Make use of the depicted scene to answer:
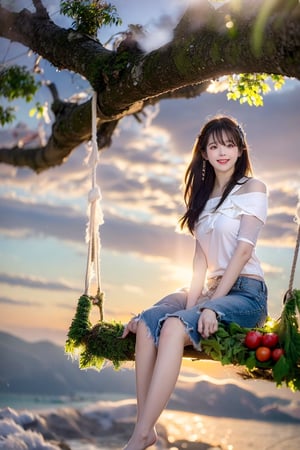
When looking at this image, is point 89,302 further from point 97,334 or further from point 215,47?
point 215,47

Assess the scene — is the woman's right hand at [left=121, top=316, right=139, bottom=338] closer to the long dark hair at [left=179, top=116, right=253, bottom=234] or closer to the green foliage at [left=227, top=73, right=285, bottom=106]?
the long dark hair at [left=179, top=116, right=253, bottom=234]

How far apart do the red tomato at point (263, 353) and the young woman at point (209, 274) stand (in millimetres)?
182

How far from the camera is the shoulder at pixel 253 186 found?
2.95 m

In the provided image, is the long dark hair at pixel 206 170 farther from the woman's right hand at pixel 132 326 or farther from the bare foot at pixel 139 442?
the bare foot at pixel 139 442

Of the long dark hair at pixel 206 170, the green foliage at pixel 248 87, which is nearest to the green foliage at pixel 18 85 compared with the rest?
the green foliage at pixel 248 87

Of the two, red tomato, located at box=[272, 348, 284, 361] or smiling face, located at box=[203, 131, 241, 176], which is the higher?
smiling face, located at box=[203, 131, 241, 176]

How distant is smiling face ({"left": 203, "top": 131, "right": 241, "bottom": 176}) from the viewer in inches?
118

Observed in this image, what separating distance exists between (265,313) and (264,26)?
4.14ft

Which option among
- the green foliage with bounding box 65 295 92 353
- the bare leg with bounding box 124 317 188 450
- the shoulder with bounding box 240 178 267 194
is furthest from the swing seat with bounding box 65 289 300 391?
the shoulder with bounding box 240 178 267 194

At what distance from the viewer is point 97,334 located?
310 centimetres

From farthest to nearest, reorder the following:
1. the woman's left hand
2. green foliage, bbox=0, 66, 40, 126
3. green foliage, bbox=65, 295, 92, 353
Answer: green foliage, bbox=0, 66, 40, 126 → green foliage, bbox=65, 295, 92, 353 → the woman's left hand

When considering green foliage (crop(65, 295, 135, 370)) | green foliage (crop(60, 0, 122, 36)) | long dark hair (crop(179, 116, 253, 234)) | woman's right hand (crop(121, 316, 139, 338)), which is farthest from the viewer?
green foliage (crop(60, 0, 122, 36))

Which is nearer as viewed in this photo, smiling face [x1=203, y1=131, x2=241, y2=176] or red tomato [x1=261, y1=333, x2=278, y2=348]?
red tomato [x1=261, y1=333, x2=278, y2=348]

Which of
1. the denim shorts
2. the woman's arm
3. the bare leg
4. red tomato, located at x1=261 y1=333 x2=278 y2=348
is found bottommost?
the bare leg
